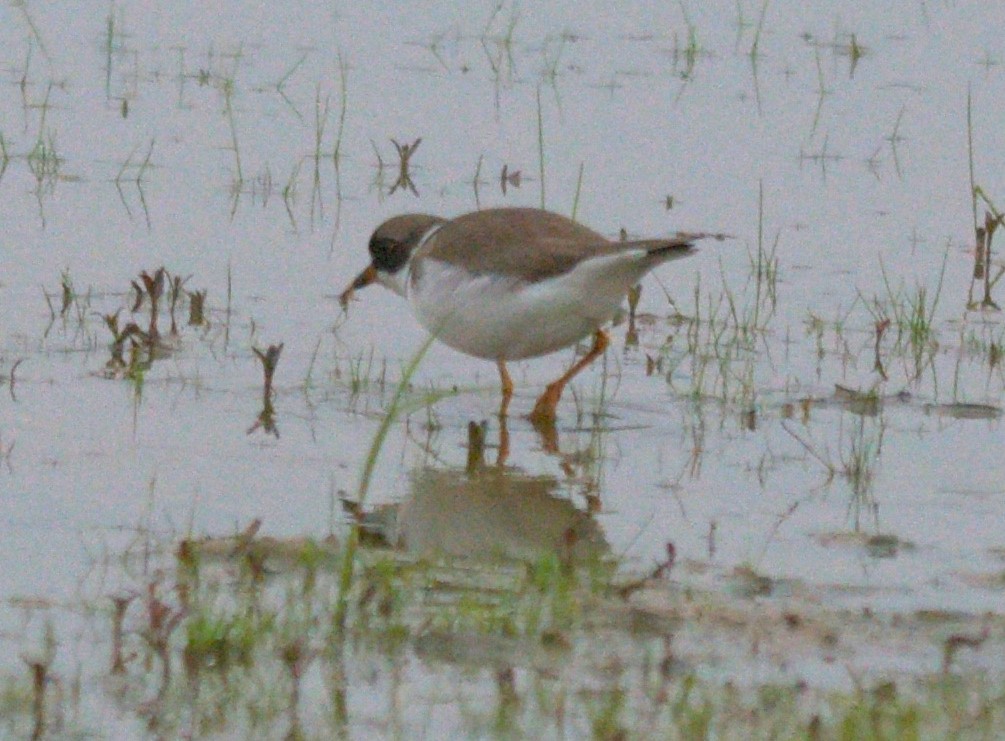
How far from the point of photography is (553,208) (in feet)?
33.5

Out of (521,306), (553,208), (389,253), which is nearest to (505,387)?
(521,306)

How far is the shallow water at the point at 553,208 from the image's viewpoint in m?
6.48

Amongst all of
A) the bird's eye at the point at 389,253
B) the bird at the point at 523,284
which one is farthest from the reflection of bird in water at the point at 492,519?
the bird's eye at the point at 389,253

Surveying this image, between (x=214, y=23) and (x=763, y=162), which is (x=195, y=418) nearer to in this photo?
(x=763, y=162)

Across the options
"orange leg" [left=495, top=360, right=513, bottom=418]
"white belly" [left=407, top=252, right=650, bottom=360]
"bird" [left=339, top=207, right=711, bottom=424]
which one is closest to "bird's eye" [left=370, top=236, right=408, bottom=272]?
"bird" [left=339, top=207, right=711, bottom=424]

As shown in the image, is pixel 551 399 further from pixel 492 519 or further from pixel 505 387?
pixel 492 519

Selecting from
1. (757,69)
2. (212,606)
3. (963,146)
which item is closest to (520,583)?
(212,606)

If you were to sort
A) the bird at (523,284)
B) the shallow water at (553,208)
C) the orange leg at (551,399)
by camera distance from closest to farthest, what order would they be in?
the shallow water at (553,208), the bird at (523,284), the orange leg at (551,399)

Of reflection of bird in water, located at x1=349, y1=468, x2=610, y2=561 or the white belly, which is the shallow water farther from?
the white belly

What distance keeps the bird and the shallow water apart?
258 millimetres

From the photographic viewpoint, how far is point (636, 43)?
13539mm

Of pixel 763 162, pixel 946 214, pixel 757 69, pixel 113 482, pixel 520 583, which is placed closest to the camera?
pixel 520 583

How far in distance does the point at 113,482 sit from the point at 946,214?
16.1ft

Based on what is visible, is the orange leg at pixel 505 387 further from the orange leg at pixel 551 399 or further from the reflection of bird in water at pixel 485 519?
the reflection of bird in water at pixel 485 519
